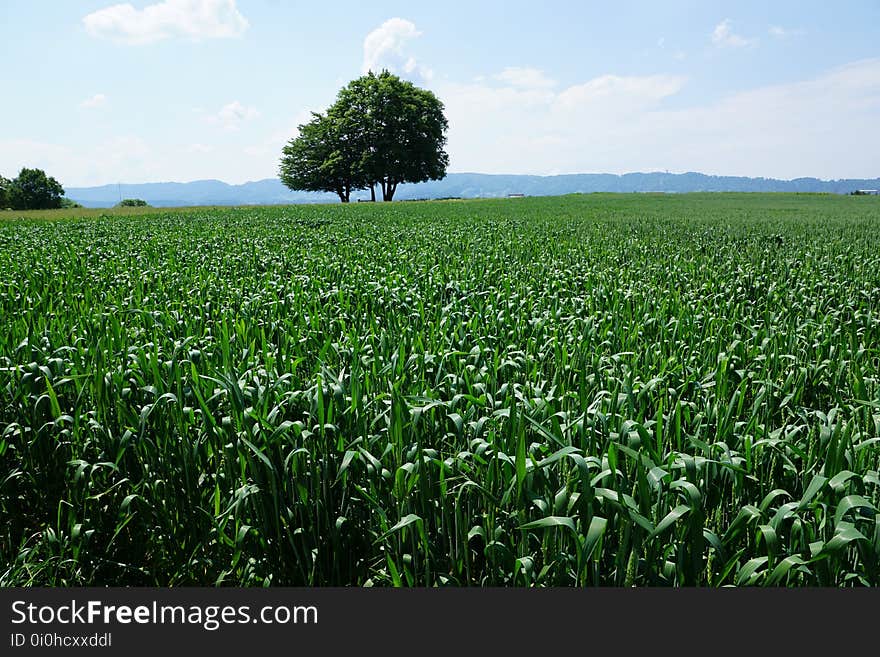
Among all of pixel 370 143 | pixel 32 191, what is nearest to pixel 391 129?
pixel 370 143

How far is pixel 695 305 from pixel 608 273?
3.03 m

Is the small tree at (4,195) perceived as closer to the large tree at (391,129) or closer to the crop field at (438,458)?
the large tree at (391,129)

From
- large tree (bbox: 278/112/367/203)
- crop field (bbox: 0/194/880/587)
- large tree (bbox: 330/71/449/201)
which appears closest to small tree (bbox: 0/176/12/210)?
large tree (bbox: 278/112/367/203)

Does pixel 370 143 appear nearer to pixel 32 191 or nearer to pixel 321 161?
pixel 321 161

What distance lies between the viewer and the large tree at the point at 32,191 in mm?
103500

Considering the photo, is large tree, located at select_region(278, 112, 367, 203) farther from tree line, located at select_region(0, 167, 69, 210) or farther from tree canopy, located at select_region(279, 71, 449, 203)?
tree line, located at select_region(0, 167, 69, 210)

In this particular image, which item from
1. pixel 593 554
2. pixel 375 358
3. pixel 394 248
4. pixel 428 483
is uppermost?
pixel 394 248

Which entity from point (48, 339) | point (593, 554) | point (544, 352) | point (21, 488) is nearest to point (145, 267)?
point (48, 339)

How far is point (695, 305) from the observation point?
321 inches

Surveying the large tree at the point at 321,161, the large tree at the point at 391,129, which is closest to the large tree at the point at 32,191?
the large tree at the point at 321,161

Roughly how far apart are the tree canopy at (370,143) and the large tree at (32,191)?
59248 mm

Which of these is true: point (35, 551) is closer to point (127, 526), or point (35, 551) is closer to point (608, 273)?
point (127, 526)

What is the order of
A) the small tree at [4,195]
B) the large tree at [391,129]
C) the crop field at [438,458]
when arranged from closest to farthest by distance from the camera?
1. the crop field at [438,458]
2. the large tree at [391,129]
3. the small tree at [4,195]

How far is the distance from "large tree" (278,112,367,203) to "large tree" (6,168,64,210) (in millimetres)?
58971
